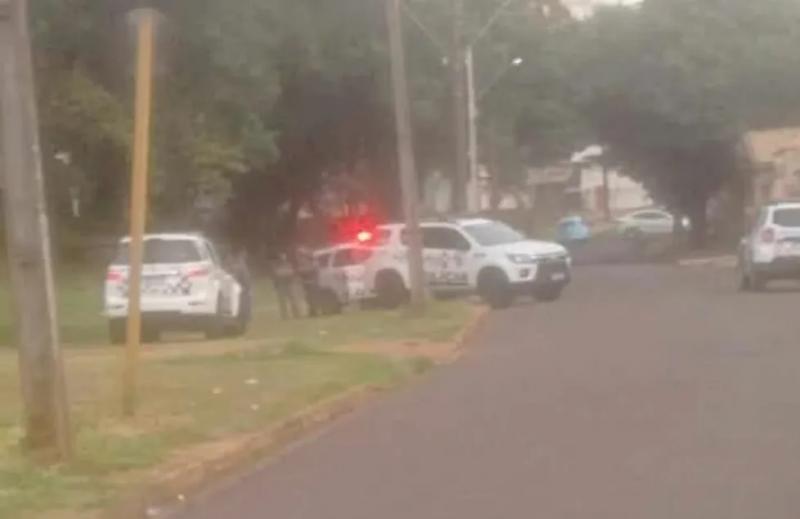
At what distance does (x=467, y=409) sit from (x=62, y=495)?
756 centimetres

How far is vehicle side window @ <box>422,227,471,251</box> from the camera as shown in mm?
44219

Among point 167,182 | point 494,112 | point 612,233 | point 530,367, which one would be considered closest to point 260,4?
point 167,182

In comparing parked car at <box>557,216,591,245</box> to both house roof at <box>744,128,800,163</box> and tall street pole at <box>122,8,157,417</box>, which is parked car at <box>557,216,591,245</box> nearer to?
house roof at <box>744,128,800,163</box>

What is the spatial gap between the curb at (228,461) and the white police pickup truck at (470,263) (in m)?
20.1

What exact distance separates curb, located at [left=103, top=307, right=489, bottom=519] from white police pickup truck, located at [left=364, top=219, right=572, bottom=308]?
20.1m

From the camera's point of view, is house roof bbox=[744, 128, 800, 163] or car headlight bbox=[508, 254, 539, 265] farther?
house roof bbox=[744, 128, 800, 163]

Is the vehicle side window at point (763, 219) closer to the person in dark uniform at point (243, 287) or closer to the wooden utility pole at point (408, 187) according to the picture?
the wooden utility pole at point (408, 187)

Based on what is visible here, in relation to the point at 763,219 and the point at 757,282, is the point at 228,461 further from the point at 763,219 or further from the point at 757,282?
the point at 757,282

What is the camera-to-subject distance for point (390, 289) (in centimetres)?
4394

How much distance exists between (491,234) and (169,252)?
39.5 ft

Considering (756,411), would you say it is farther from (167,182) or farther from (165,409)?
(167,182)

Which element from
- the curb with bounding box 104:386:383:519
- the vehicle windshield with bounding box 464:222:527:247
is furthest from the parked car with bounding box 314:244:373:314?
the curb with bounding box 104:386:383:519

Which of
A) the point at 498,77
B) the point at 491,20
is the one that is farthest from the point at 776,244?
the point at 498,77

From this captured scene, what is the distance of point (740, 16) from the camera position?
76.6 meters
